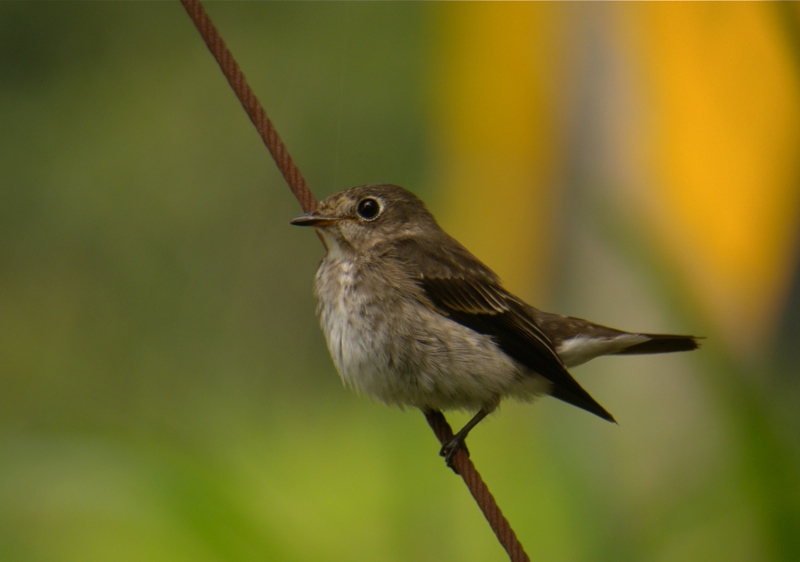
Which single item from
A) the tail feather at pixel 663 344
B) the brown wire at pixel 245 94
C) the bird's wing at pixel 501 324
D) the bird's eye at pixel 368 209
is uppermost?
the brown wire at pixel 245 94

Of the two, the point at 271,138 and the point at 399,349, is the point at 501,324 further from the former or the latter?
the point at 271,138

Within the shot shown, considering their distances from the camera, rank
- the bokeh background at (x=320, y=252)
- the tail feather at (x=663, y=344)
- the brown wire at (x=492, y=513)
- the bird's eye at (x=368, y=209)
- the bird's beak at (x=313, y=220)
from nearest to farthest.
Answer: the brown wire at (x=492, y=513) → the bird's beak at (x=313, y=220) → the bird's eye at (x=368, y=209) → the tail feather at (x=663, y=344) → the bokeh background at (x=320, y=252)

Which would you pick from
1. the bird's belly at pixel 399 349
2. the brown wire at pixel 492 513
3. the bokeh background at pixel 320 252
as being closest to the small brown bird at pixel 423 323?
the bird's belly at pixel 399 349

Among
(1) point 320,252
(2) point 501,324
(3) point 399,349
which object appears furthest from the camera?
(1) point 320,252

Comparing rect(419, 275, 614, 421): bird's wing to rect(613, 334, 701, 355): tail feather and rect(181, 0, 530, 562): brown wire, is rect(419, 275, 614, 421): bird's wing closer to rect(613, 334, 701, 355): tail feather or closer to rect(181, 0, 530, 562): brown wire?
rect(613, 334, 701, 355): tail feather

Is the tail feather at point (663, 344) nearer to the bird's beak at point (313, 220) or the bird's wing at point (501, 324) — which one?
the bird's wing at point (501, 324)

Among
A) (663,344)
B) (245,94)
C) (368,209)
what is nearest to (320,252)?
(368,209)

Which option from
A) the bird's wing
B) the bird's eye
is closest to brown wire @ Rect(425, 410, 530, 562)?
the bird's wing

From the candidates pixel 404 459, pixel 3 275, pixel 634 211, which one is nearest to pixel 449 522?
pixel 404 459
